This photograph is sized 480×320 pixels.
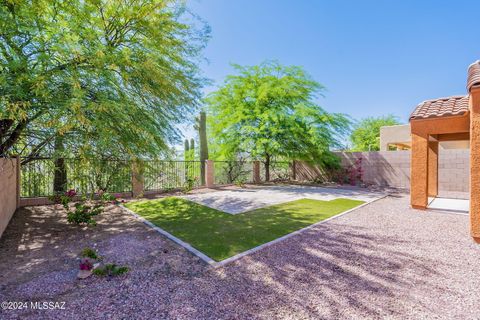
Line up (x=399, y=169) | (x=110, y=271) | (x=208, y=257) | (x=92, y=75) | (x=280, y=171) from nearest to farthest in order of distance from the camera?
(x=110, y=271)
(x=208, y=257)
(x=92, y=75)
(x=399, y=169)
(x=280, y=171)

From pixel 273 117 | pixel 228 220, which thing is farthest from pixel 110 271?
pixel 273 117

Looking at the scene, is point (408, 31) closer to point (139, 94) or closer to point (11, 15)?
point (139, 94)

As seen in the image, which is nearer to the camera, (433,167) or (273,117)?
(433,167)

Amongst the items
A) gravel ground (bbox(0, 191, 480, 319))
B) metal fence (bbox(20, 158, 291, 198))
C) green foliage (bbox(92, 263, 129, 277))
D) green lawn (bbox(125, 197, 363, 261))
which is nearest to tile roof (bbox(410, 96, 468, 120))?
gravel ground (bbox(0, 191, 480, 319))

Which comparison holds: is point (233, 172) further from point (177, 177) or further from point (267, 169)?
point (177, 177)

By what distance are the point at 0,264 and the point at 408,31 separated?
1658cm

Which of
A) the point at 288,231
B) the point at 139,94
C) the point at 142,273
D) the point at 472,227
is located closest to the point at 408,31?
the point at 472,227

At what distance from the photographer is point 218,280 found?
3213 mm

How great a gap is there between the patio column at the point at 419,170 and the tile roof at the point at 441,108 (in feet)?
2.23

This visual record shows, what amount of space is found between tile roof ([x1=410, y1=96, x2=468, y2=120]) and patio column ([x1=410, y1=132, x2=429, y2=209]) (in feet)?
2.23

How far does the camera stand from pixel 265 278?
329 cm

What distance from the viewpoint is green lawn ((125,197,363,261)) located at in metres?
4.63

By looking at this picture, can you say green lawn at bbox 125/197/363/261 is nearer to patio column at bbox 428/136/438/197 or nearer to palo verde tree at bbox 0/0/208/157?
palo verde tree at bbox 0/0/208/157

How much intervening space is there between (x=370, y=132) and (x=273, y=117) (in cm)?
3326
